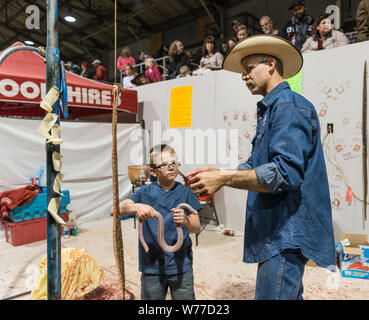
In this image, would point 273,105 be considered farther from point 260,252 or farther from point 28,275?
point 28,275

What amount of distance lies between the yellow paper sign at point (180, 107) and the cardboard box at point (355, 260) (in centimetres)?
286

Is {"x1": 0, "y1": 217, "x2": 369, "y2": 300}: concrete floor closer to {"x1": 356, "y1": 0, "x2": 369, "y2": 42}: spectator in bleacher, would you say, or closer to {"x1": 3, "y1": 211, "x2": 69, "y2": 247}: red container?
{"x1": 3, "y1": 211, "x2": 69, "y2": 247}: red container

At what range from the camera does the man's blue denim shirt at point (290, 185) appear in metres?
0.97

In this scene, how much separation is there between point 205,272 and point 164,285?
139 cm

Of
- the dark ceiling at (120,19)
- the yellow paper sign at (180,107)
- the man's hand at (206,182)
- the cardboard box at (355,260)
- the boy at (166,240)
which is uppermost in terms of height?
the dark ceiling at (120,19)

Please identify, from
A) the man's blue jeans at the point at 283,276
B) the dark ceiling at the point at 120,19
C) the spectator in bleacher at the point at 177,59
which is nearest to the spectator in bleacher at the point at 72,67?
the man's blue jeans at the point at 283,276

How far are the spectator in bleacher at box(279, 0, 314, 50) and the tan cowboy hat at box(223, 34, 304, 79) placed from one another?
10.0 ft

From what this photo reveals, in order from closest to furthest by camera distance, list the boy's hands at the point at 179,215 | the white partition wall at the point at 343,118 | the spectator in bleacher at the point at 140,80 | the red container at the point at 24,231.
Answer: the boy's hands at the point at 179,215
the white partition wall at the point at 343,118
the red container at the point at 24,231
the spectator in bleacher at the point at 140,80

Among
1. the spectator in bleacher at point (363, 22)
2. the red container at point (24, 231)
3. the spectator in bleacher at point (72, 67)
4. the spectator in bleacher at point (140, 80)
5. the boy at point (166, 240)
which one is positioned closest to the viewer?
the spectator in bleacher at point (72, 67)

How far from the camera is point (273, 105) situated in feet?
3.65

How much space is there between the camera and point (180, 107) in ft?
16.3

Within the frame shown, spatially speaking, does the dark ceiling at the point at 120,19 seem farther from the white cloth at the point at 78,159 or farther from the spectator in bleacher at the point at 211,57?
the white cloth at the point at 78,159
